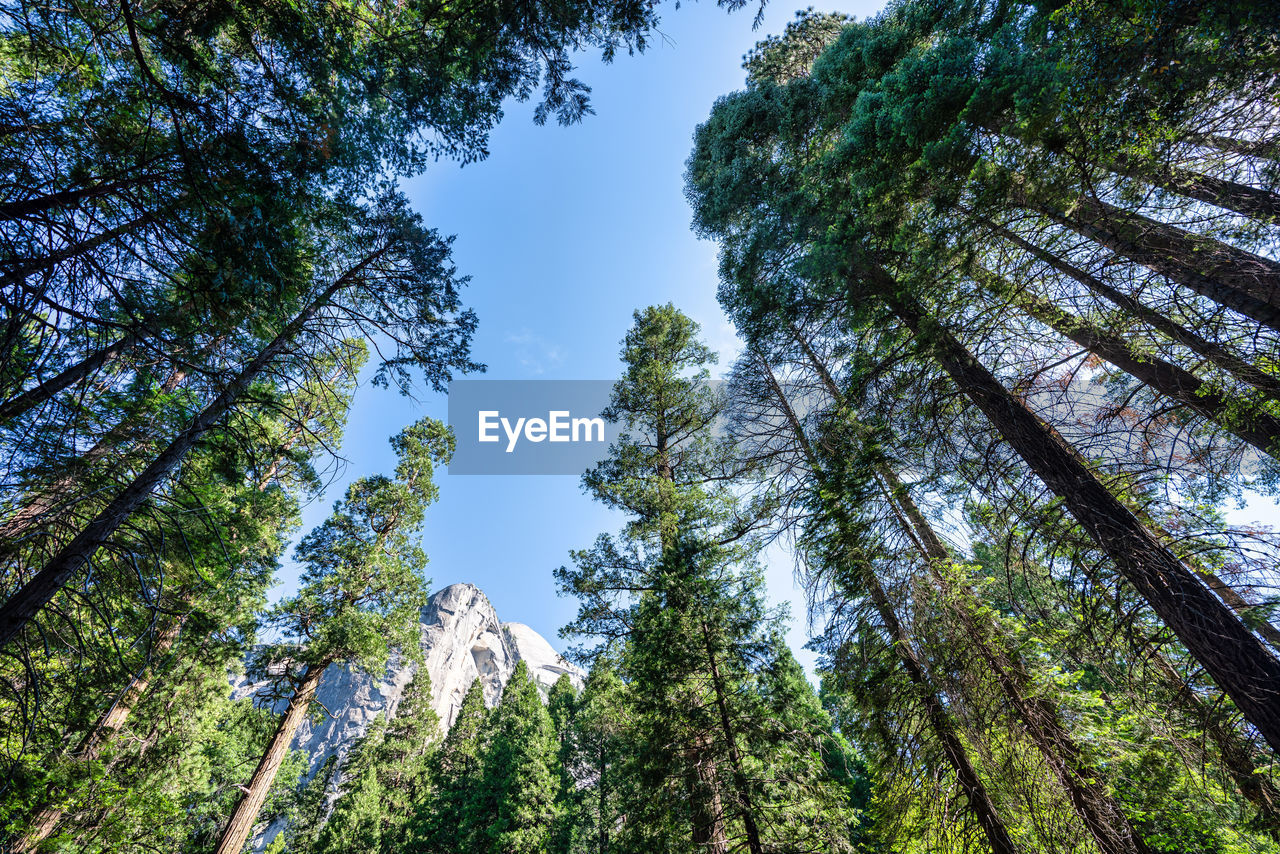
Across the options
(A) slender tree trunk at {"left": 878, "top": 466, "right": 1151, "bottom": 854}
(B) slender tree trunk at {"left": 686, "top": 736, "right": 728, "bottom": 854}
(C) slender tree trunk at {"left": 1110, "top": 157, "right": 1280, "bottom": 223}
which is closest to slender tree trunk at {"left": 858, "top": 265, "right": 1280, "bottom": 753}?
(A) slender tree trunk at {"left": 878, "top": 466, "right": 1151, "bottom": 854}

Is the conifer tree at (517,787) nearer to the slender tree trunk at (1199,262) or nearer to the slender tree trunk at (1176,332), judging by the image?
the slender tree trunk at (1176,332)

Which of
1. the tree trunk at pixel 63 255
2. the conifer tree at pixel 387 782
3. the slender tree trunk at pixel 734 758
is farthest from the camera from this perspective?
the conifer tree at pixel 387 782

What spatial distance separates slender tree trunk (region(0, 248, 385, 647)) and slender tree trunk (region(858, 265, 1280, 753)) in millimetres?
6931

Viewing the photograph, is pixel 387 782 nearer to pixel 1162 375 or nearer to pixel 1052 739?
pixel 1052 739

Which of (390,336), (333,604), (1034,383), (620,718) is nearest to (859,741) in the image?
(1034,383)

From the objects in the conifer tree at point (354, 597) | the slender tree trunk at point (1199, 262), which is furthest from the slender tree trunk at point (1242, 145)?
the conifer tree at point (354, 597)

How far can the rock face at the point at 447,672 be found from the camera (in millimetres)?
59844

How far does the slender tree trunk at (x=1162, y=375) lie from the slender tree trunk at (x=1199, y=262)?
1.85 feet

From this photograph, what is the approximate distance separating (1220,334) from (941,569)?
10.4 ft

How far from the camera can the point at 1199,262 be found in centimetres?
325

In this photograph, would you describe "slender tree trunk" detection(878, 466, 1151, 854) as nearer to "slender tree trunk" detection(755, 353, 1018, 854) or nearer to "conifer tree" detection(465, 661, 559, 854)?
"slender tree trunk" detection(755, 353, 1018, 854)

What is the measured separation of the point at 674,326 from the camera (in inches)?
441

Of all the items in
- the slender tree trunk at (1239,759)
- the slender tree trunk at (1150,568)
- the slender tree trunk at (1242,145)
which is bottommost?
the slender tree trunk at (1239,759)

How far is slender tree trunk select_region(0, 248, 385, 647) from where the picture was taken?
2732 mm
